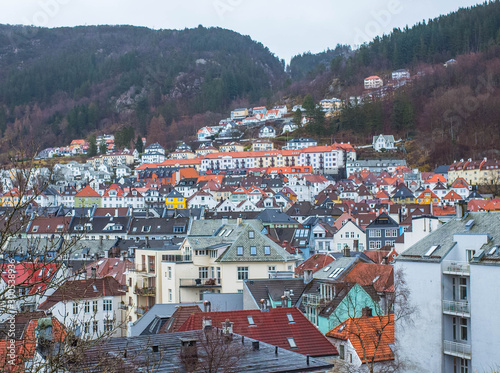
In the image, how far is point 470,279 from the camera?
23.3 m

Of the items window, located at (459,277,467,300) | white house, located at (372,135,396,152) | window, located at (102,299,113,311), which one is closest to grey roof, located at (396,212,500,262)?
window, located at (459,277,467,300)

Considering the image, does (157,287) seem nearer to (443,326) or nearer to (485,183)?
(443,326)

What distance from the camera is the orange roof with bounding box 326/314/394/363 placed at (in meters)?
23.4

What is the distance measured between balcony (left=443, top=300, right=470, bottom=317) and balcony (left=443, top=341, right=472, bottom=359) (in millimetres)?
985

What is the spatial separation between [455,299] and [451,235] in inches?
104

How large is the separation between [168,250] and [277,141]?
143626mm

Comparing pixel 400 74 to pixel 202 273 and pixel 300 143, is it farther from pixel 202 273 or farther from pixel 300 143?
pixel 202 273

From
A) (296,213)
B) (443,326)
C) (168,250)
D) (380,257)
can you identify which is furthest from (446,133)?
(443,326)

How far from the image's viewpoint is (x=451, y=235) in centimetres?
2592

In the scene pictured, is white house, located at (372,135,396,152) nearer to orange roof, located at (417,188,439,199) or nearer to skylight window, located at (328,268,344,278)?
orange roof, located at (417,188,439,199)

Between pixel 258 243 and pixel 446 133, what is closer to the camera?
pixel 258 243

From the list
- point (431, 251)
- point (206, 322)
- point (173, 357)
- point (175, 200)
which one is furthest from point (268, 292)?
point (175, 200)

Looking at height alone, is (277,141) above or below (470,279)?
above

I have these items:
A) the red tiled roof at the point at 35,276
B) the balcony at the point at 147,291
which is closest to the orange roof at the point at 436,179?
the balcony at the point at 147,291
